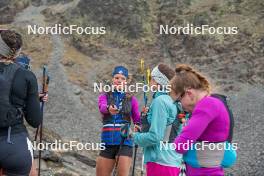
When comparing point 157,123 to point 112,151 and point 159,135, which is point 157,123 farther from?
point 112,151

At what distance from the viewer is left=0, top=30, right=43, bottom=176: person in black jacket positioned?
15.5 ft

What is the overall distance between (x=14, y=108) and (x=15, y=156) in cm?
47

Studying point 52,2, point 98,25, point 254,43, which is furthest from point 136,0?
point 254,43

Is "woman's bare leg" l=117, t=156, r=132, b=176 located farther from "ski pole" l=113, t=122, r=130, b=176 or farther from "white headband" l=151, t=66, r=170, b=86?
"white headband" l=151, t=66, r=170, b=86

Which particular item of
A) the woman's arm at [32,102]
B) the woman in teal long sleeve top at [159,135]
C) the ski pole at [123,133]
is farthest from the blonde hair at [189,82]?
the ski pole at [123,133]

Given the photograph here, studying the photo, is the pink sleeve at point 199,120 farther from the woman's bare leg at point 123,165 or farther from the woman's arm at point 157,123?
the woman's bare leg at point 123,165

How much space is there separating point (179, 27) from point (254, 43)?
6.04m

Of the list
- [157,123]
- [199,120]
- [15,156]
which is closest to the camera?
[199,120]

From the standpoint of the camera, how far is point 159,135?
18.6 ft

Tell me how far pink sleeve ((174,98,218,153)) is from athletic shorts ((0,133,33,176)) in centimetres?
162

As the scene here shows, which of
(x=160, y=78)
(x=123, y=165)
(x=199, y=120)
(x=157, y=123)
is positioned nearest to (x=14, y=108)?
(x=157, y=123)

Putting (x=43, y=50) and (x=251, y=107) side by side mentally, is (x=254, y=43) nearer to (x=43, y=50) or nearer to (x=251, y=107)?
(x=251, y=107)

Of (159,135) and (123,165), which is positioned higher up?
(159,135)

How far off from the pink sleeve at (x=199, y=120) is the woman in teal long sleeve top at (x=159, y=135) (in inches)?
52.7
